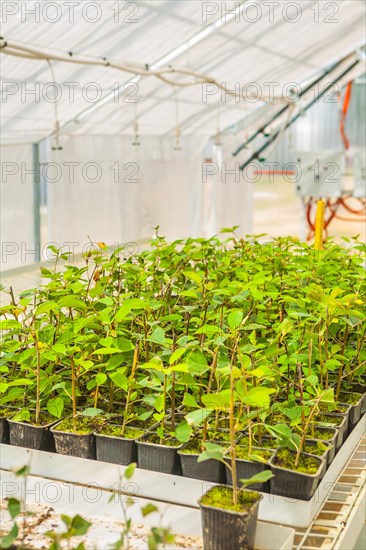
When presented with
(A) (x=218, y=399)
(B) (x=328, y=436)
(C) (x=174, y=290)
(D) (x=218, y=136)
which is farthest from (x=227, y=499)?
(D) (x=218, y=136)

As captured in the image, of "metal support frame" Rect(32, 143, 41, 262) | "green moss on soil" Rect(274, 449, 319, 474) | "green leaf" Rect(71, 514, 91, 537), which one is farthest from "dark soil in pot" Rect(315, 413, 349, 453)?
"metal support frame" Rect(32, 143, 41, 262)

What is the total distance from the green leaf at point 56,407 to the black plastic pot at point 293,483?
0.66m

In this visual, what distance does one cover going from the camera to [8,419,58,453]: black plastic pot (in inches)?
84.0

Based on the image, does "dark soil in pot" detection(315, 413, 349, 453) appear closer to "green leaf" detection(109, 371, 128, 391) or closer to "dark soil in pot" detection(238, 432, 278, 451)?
"dark soil in pot" detection(238, 432, 278, 451)

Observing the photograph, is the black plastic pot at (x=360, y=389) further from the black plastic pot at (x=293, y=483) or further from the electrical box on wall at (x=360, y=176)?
the electrical box on wall at (x=360, y=176)

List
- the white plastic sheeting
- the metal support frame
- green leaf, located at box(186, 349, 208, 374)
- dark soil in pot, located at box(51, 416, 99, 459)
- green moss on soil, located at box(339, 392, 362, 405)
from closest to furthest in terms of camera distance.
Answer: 1. green leaf, located at box(186, 349, 208, 374)
2. dark soil in pot, located at box(51, 416, 99, 459)
3. green moss on soil, located at box(339, 392, 362, 405)
4. the metal support frame
5. the white plastic sheeting

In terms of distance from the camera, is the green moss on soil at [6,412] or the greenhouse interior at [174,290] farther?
the green moss on soil at [6,412]

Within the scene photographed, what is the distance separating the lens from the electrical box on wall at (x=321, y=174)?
358 inches

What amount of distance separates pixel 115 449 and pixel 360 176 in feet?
23.9

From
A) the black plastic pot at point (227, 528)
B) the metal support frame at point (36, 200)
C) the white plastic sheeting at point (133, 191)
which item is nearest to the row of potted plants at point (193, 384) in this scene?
the black plastic pot at point (227, 528)

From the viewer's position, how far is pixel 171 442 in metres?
2.05

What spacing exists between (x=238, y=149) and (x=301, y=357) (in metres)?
6.19

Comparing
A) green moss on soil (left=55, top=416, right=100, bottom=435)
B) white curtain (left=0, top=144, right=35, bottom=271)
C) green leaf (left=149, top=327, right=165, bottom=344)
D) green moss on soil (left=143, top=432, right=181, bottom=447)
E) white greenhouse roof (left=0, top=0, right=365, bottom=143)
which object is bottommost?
green moss on soil (left=143, top=432, right=181, bottom=447)

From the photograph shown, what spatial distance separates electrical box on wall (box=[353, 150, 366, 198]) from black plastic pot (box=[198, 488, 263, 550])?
297 inches
